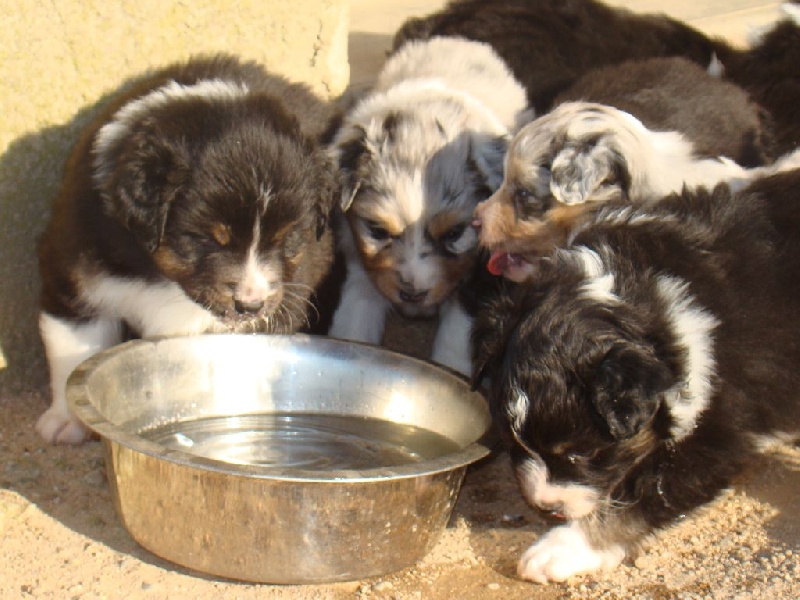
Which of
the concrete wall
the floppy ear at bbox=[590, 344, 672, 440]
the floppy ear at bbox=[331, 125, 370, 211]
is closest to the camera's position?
the floppy ear at bbox=[590, 344, 672, 440]

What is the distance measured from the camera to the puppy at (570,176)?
4.59 metres

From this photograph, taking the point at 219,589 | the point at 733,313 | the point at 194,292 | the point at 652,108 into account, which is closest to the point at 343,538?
the point at 219,589

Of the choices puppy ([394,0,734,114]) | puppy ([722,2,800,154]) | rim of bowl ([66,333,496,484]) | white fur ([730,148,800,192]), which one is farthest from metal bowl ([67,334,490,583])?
puppy ([722,2,800,154])

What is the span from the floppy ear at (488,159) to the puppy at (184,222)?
69 cm

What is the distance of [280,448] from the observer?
4.44 metres

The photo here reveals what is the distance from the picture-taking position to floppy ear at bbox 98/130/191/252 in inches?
161

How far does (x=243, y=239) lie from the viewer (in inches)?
164

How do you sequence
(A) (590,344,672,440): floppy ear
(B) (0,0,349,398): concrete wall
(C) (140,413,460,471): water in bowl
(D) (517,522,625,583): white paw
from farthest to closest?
(B) (0,0,349,398): concrete wall < (C) (140,413,460,471): water in bowl < (D) (517,522,625,583): white paw < (A) (590,344,672,440): floppy ear

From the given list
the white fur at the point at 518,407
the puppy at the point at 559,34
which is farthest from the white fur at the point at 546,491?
Result: the puppy at the point at 559,34

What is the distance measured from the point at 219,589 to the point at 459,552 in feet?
2.68

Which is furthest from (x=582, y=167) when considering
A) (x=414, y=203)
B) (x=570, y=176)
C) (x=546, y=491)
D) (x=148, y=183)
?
(x=148, y=183)

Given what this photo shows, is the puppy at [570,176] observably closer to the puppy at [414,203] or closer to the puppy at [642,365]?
the puppy at [414,203]

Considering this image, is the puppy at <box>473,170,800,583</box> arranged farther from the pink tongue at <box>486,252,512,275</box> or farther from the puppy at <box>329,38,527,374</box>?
the puppy at <box>329,38,527,374</box>

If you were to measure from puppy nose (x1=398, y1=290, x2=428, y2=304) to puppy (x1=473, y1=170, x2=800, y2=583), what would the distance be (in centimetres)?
73
